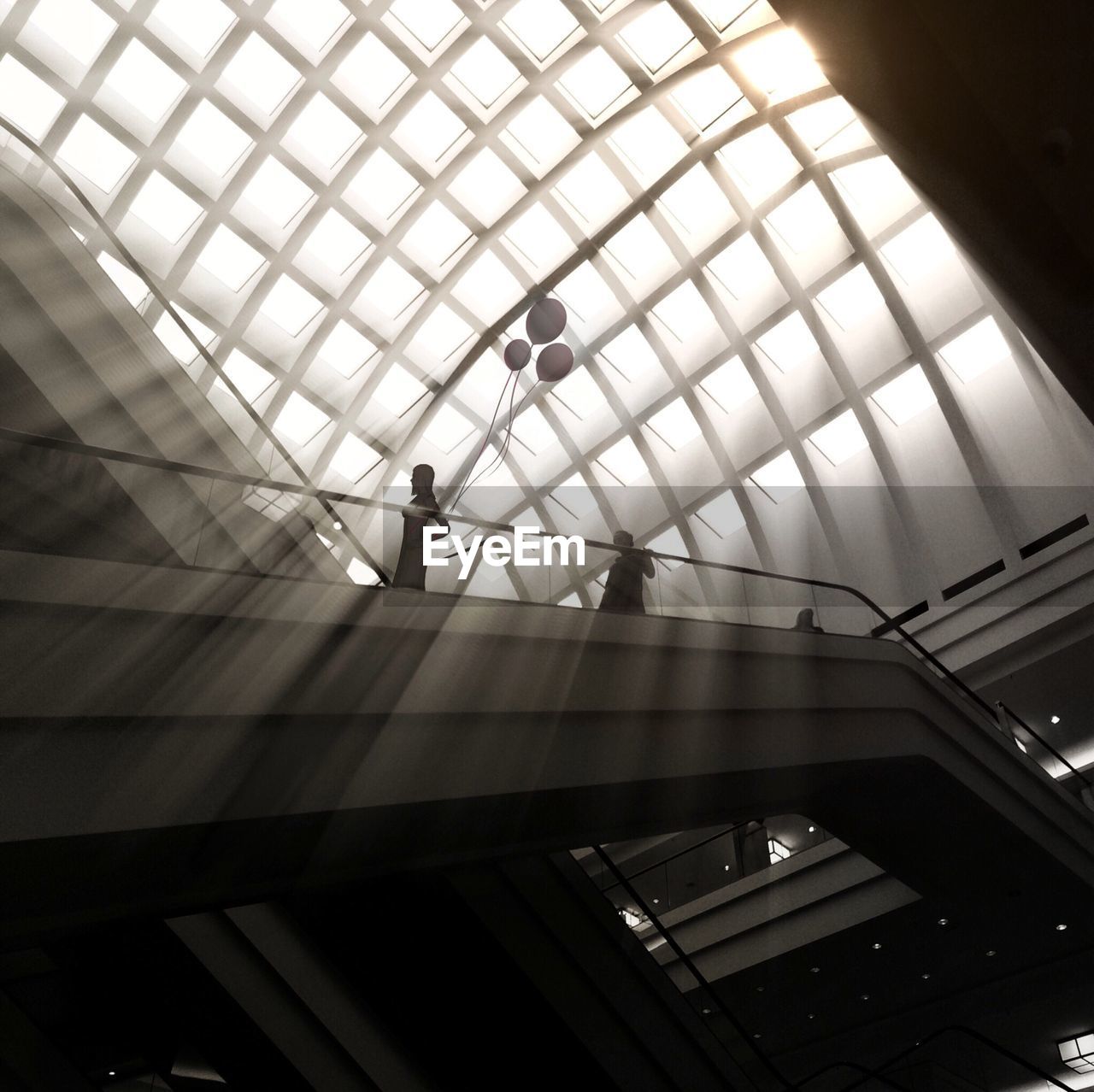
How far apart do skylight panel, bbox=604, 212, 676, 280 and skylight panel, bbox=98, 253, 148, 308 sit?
18.2m

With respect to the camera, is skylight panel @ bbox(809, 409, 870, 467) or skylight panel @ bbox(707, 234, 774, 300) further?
skylight panel @ bbox(707, 234, 774, 300)

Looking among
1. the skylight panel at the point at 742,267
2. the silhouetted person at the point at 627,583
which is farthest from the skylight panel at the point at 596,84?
the silhouetted person at the point at 627,583

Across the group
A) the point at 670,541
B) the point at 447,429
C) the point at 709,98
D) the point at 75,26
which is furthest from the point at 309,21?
the point at 670,541

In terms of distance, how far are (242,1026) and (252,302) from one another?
2124cm

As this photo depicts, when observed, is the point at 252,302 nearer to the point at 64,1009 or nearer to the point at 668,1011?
the point at 64,1009

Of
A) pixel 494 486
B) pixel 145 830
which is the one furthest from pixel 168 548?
pixel 494 486

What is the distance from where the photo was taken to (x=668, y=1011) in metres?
9.42

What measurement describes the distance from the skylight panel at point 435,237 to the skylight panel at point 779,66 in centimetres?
837

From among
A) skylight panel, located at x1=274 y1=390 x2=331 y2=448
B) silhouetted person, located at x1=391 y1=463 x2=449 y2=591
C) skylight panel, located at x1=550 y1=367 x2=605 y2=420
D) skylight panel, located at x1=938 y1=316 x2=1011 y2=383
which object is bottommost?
silhouetted person, located at x1=391 y1=463 x2=449 y2=591

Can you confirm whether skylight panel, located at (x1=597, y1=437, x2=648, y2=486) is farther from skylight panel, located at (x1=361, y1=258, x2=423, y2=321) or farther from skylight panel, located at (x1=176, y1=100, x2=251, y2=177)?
skylight panel, located at (x1=176, y1=100, x2=251, y2=177)

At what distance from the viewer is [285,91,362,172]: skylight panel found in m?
23.8

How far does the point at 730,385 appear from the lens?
27172 mm

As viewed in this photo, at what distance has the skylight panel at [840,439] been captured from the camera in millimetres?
25344

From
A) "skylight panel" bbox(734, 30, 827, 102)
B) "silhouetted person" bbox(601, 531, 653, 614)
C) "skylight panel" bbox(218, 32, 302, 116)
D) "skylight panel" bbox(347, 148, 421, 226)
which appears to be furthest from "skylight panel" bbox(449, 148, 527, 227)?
"silhouetted person" bbox(601, 531, 653, 614)
